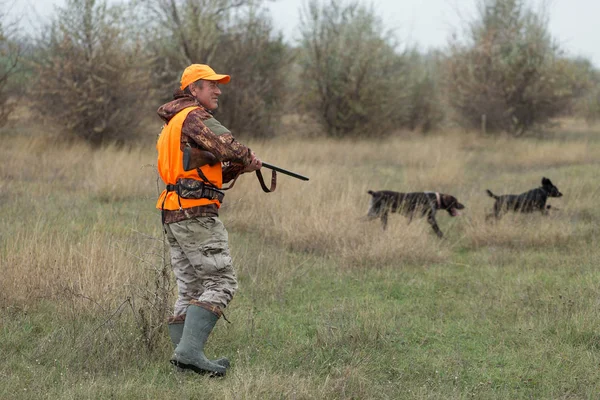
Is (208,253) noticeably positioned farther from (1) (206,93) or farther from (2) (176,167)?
(1) (206,93)

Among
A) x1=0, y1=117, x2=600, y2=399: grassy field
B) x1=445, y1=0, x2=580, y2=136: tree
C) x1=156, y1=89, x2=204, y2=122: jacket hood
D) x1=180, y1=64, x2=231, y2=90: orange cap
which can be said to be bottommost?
x1=0, y1=117, x2=600, y2=399: grassy field

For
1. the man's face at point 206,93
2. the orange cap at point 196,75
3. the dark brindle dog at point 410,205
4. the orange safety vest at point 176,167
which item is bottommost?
the dark brindle dog at point 410,205

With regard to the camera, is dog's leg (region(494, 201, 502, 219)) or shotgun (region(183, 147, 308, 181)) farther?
dog's leg (region(494, 201, 502, 219))

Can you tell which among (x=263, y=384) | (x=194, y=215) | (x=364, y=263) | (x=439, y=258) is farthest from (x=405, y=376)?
(x=439, y=258)

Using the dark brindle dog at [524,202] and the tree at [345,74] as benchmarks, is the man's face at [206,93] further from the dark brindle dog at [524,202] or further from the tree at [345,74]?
the tree at [345,74]

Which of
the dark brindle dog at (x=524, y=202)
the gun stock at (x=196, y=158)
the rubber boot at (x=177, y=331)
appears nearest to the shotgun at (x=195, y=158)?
the gun stock at (x=196, y=158)

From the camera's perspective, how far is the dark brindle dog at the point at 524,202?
350 inches

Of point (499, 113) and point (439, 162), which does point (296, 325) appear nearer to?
point (439, 162)

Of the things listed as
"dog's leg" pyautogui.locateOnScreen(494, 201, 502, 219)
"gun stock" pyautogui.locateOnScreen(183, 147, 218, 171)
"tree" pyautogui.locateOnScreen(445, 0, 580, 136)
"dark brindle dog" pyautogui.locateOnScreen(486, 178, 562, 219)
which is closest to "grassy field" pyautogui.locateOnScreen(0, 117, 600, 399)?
"dark brindle dog" pyautogui.locateOnScreen(486, 178, 562, 219)

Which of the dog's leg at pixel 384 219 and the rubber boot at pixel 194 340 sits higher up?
the dog's leg at pixel 384 219

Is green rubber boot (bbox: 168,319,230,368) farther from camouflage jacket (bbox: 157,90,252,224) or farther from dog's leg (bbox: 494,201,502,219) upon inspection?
dog's leg (bbox: 494,201,502,219)

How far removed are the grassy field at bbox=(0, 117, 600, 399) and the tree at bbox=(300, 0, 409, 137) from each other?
1160 cm

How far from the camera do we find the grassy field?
397 centimetres

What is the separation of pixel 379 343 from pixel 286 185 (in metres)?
5.30
